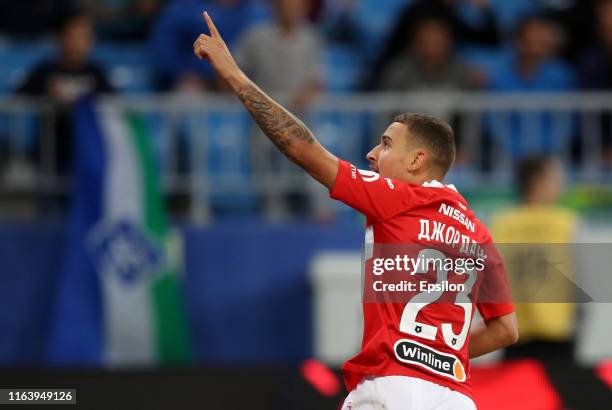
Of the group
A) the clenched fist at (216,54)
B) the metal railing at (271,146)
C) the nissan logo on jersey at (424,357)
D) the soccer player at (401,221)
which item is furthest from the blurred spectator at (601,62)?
the clenched fist at (216,54)

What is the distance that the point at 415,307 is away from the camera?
5.10 m

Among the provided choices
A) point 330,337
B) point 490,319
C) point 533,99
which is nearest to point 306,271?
point 330,337

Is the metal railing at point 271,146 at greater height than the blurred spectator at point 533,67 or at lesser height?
lesser

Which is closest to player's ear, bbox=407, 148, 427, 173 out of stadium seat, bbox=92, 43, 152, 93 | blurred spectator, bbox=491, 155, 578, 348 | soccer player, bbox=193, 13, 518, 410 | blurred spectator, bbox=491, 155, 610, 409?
soccer player, bbox=193, 13, 518, 410

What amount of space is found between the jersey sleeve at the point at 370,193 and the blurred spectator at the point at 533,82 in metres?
5.36

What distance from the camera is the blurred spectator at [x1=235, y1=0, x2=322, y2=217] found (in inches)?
400

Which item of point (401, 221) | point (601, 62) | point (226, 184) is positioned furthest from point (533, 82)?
point (401, 221)

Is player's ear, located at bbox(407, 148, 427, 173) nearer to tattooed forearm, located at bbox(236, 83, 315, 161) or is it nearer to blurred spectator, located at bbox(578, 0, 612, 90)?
tattooed forearm, located at bbox(236, 83, 315, 161)

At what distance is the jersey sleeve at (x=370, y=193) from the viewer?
16.3 ft

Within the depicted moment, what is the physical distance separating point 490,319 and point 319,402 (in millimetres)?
2986

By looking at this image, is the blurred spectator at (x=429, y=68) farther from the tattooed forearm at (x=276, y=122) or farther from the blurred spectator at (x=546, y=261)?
the tattooed forearm at (x=276, y=122)

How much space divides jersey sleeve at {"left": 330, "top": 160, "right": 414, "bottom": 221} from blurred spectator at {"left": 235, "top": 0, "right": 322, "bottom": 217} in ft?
16.6

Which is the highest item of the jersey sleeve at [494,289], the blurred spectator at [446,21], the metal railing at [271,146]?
the blurred spectator at [446,21]

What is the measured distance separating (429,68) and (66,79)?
8.77 ft
